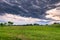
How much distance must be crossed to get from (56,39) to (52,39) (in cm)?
124

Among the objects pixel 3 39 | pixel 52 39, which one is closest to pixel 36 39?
pixel 52 39

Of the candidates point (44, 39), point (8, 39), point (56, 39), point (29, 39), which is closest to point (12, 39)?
point (8, 39)

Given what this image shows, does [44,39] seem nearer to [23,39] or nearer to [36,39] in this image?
[36,39]

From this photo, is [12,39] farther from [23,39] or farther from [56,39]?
[56,39]

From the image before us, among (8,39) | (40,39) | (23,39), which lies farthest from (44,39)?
(8,39)

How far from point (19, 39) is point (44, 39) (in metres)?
5.50

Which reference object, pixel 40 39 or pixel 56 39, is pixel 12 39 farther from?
pixel 56 39

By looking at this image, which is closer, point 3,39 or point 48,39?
point 3,39

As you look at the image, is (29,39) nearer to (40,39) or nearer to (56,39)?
(40,39)

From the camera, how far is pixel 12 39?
38.4 m

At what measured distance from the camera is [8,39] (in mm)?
38531

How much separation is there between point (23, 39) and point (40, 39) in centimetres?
364

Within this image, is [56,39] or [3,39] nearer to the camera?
[3,39]

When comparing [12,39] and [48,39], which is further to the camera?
[48,39]
